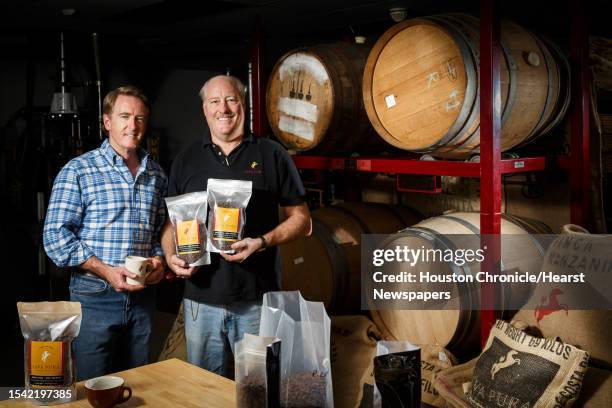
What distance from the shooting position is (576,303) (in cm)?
271

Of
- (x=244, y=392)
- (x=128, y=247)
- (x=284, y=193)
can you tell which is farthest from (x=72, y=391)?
(x=284, y=193)

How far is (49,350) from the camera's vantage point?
1.95 meters

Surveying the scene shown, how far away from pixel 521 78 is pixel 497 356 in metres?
1.28

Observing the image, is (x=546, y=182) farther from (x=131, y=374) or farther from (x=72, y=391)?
(x=72, y=391)

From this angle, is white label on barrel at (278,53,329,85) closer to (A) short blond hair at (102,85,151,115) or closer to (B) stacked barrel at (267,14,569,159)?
(B) stacked barrel at (267,14,569,159)

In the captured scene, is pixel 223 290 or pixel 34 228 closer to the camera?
pixel 223 290

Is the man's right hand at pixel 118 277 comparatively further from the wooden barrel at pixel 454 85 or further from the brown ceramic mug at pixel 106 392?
the wooden barrel at pixel 454 85

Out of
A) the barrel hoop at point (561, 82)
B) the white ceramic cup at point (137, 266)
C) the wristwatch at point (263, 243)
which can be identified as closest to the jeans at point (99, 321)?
the white ceramic cup at point (137, 266)

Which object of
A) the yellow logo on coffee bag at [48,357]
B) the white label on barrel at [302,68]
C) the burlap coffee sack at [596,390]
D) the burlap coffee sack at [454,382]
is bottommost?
the burlap coffee sack at [454,382]

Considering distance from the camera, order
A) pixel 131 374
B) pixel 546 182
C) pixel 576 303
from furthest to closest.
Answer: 1. pixel 546 182
2. pixel 576 303
3. pixel 131 374

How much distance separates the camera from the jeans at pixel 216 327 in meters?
3.05

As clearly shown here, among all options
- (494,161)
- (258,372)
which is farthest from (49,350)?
(494,161)

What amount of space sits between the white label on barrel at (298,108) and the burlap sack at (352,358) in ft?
3.83

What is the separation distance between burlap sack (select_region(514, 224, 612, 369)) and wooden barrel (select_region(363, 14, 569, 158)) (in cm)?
62
